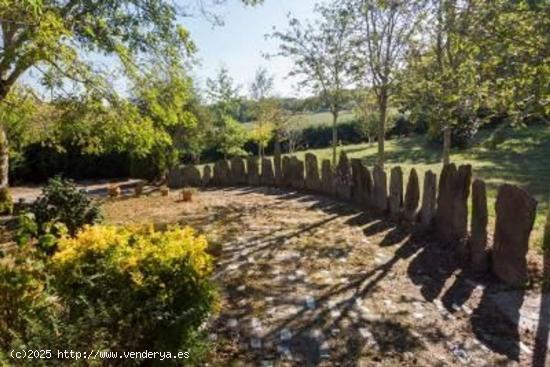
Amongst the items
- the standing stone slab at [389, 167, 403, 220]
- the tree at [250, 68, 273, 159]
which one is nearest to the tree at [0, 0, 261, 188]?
the standing stone slab at [389, 167, 403, 220]

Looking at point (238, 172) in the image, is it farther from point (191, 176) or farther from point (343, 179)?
point (343, 179)

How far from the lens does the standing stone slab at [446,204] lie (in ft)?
20.7

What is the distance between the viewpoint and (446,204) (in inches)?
256

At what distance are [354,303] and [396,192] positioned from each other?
12.3 feet

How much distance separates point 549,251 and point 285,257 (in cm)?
317

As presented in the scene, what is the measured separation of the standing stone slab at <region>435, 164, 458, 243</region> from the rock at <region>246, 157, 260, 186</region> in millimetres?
7987

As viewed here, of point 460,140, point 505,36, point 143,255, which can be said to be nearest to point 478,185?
point 505,36

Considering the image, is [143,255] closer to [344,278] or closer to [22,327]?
[22,327]

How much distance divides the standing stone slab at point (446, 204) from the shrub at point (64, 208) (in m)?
5.33

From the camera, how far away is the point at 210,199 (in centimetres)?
1162

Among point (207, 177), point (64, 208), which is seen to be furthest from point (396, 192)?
point (207, 177)

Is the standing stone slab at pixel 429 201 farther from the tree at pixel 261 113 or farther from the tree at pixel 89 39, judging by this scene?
the tree at pixel 261 113

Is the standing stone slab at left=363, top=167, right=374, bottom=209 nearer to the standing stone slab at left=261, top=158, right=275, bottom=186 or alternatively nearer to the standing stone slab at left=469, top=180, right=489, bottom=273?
the standing stone slab at left=469, top=180, right=489, bottom=273

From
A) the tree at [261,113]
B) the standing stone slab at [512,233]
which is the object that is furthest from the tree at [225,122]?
the standing stone slab at [512,233]
